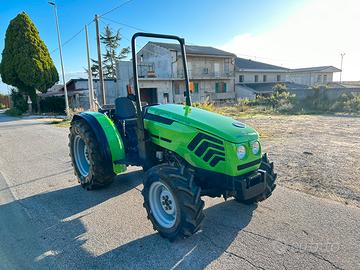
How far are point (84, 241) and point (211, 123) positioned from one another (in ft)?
6.66

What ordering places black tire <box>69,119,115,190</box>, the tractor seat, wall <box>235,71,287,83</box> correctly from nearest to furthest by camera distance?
the tractor seat < black tire <box>69,119,115,190</box> < wall <box>235,71,287,83</box>

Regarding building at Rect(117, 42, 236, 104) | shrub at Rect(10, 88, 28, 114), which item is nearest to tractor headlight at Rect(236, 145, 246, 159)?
building at Rect(117, 42, 236, 104)

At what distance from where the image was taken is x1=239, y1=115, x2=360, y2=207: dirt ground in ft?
13.7

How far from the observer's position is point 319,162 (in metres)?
5.62

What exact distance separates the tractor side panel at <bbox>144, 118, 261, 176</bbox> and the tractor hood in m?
0.06

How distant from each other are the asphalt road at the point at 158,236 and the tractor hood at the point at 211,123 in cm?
113

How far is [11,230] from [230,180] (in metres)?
2.89

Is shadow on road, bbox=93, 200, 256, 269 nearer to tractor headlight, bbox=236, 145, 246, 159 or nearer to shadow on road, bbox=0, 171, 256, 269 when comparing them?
shadow on road, bbox=0, 171, 256, 269

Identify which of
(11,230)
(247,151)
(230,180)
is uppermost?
(247,151)

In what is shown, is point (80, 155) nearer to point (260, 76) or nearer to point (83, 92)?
point (83, 92)

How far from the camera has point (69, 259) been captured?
2713 mm

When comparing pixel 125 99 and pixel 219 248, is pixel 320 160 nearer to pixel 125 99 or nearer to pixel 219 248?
pixel 219 248

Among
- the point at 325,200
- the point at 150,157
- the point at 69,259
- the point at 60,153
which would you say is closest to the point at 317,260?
the point at 325,200

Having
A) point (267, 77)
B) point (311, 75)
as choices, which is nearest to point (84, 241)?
point (267, 77)
